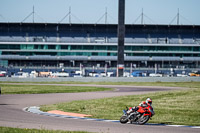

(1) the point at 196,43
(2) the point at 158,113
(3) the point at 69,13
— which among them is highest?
(3) the point at 69,13

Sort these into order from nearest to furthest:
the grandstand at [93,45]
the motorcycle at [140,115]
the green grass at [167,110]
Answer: the motorcycle at [140,115] → the green grass at [167,110] → the grandstand at [93,45]

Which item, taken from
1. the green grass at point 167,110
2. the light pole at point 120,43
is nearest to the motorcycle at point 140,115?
the green grass at point 167,110

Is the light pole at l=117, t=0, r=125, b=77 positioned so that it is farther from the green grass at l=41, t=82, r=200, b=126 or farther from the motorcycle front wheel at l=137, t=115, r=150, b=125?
the motorcycle front wheel at l=137, t=115, r=150, b=125

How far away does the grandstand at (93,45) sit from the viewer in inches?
4542

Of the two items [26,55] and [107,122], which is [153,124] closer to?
[107,122]

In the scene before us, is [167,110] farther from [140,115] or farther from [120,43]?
[120,43]

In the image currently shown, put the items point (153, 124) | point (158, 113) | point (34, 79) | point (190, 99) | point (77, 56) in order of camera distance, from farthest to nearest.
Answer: point (77, 56)
point (34, 79)
point (190, 99)
point (158, 113)
point (153, 124)

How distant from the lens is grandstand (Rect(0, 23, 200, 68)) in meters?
115

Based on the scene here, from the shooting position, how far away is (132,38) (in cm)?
11912

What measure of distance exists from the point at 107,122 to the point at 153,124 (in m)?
2.23

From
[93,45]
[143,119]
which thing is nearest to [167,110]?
[143,119]

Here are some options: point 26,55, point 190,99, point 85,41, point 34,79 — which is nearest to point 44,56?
point 26,55

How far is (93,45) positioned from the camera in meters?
116

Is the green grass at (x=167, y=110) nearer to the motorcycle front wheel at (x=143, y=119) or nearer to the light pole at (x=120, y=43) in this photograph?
the motorcycle front wheel at (x=143, y=119)
